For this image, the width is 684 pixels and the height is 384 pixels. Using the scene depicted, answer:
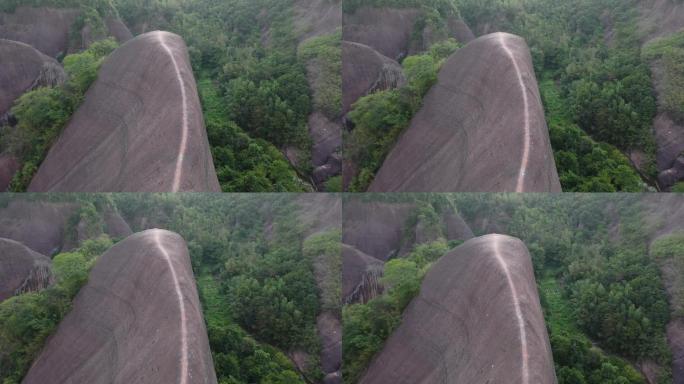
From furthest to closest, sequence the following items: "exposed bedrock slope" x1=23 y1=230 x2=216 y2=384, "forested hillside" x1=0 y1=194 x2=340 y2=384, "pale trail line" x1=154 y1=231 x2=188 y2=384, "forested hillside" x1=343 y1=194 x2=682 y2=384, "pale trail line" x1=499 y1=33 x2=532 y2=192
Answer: "forested hillside" x1=0 y1=194 x2=340 y2=384, "forested hillside" x1=343 y1=194 x2=682 y2=384, "pale trail line" x1=499 y1=33 x2=532 y2=192, "exposed bedrock slope" x1=23 y1=230 x2=216 y2=384, "pale trail line" x1=154 y1=231 x2=188 y2=384

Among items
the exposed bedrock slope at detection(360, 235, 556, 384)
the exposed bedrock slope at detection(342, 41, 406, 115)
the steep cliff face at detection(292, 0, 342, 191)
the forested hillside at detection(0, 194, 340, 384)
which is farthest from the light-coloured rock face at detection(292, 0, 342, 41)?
the exposed bedrock slope at detection(360, 235, 556, 384)

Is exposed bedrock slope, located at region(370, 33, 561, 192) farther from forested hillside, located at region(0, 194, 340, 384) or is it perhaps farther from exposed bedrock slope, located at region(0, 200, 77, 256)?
exposed bedrock slope, located at region(0, 200, 77, 256)

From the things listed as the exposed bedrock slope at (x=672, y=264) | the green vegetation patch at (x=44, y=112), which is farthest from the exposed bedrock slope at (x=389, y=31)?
the exposed bedrock slope at (x=672, y=264)

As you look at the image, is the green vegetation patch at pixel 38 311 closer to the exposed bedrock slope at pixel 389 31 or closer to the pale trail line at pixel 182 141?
the pale trail line at pixel 182 141

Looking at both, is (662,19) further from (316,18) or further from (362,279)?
Answer: (362,279)

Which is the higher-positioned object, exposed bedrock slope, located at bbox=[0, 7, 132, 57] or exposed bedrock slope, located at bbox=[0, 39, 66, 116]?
exposed bedrock slope, located at bbox=[0, 7, 132, 57]

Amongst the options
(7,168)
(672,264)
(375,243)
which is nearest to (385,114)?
(375,243)
